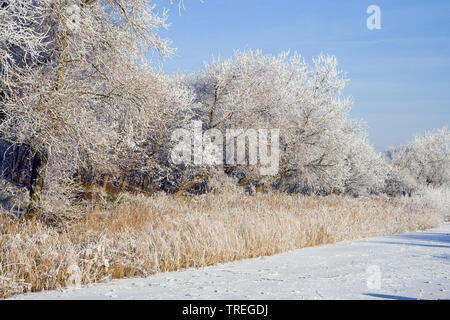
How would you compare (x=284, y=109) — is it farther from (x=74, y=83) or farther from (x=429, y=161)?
(x=429, y=161)

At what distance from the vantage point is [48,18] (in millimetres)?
8453

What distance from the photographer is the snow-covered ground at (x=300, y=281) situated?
157 inches

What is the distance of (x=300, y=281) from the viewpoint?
4.54 m

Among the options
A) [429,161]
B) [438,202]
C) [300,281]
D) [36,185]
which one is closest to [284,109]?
[438,202]

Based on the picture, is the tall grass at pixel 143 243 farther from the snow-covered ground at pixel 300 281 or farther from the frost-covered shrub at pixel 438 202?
the frost-covered shrub at pixel 438 202

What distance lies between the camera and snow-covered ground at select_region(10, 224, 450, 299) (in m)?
3.99

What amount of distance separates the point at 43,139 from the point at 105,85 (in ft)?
8.35

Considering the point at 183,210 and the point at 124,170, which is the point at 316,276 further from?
the point at 124,170

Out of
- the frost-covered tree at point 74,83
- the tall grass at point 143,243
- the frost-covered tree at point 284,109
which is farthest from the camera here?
the frost-covered tree at point 284,109

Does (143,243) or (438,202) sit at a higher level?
Result: (143,243)

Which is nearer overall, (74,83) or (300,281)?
(300,281)

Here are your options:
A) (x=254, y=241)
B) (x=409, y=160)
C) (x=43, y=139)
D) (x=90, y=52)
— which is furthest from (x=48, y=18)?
(x=409, y=160)

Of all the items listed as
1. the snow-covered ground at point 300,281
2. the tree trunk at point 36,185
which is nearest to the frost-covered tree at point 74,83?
the tree trunk at point 36,185

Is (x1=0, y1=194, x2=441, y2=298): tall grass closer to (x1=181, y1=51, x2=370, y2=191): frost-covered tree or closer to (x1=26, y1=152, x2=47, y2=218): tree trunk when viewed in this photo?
(x1=26, y1=152, x2=47, y2=218): tree trunk
